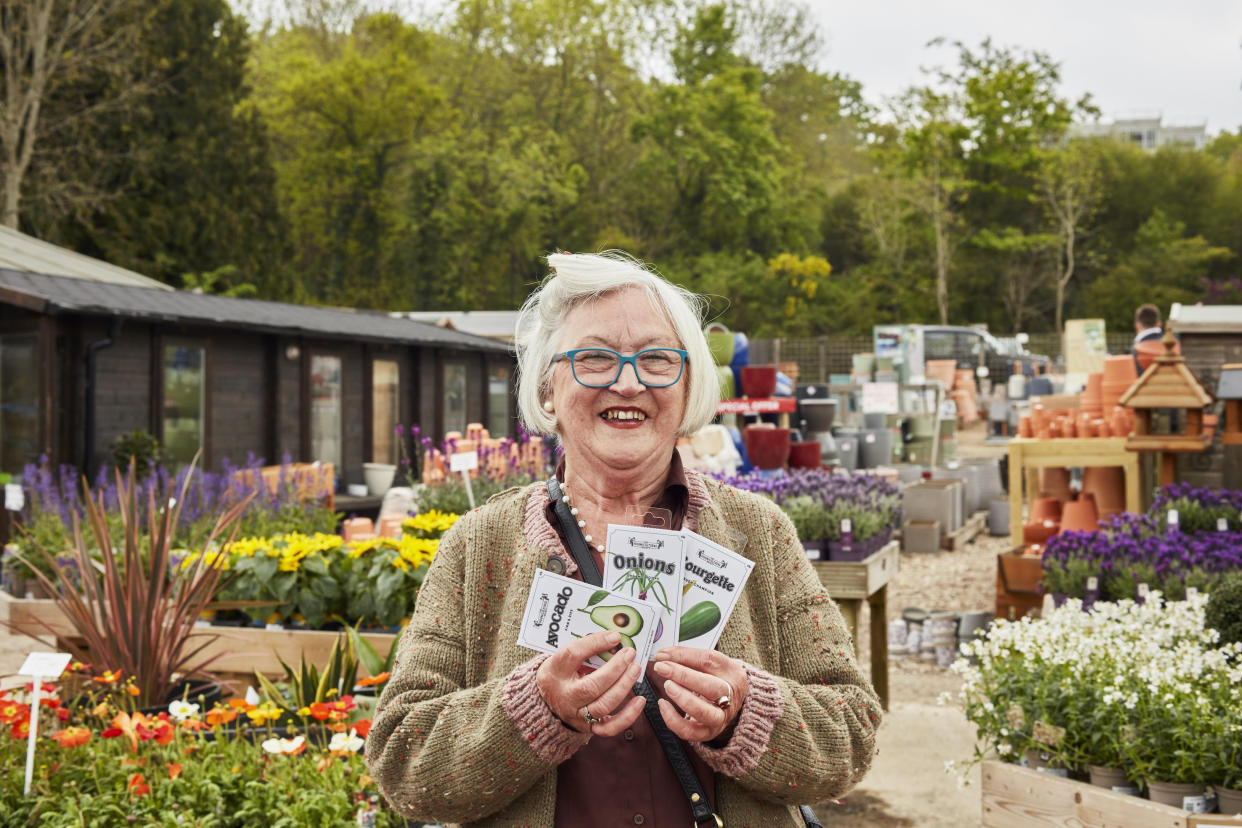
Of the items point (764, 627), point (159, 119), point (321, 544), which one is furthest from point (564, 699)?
point (159, 119)

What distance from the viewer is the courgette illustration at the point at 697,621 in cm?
151

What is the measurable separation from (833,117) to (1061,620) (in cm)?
4746

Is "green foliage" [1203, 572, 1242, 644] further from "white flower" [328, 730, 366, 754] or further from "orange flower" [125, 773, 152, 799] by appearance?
"orange flower" [125, 773, 152, 799]

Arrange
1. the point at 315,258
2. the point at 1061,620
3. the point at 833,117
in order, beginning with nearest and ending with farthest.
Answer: the point at 1061,620 → the point at 315,258 → the point at 833,117

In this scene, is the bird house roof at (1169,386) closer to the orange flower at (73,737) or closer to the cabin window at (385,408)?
the orange flower at (73,737)

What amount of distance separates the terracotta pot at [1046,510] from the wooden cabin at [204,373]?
20.9 feet

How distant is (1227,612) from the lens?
389cm

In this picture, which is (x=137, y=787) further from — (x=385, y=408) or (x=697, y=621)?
(x=385, y=408)

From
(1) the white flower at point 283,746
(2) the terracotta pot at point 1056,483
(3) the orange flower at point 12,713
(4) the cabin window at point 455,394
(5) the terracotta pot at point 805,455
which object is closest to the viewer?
(1) the white flower at point 283,746

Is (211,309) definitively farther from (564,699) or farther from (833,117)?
(833,117)

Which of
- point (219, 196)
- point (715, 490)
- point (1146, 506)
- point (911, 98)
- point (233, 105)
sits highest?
point (911, 98)

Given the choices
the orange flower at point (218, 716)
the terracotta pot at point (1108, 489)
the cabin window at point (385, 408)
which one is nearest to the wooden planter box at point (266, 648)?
the orange flower at point (218, 716)

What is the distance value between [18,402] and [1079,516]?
28.4 feet

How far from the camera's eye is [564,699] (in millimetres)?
1480
